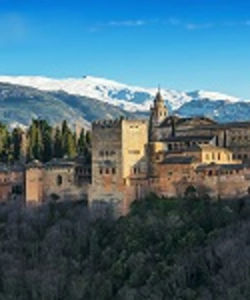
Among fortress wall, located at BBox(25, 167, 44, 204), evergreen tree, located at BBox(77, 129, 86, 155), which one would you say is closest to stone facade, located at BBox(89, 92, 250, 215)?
fortress wall, located at BBox(25, 167, 44, 204)

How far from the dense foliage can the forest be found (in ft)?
31.2

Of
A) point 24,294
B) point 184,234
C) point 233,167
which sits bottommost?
point 24,294

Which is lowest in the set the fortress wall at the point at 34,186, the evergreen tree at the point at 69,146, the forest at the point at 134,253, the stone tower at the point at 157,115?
the forest at the point at 134,253

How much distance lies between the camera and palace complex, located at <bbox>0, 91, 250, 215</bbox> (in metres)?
46.3

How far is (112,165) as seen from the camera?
48.5 metres

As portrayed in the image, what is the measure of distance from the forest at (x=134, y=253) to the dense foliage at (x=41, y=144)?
31.2 feet

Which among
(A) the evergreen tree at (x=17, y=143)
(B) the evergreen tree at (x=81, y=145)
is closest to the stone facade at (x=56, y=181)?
(B) the evergreen tree at (x=81, y=145)

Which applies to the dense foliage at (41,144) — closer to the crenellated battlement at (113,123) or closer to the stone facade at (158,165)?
the crenellated battlement at (113,123)

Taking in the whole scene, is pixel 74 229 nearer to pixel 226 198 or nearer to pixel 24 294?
pixel 24 294

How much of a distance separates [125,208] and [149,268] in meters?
5.37

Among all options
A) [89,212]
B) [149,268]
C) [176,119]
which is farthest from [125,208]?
[176,119]

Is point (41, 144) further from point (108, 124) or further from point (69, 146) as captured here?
point (108, 124)

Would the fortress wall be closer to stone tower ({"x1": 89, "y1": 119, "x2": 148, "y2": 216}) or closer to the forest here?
the forest

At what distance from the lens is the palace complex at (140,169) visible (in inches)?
1823
